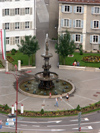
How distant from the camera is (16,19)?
267 ft

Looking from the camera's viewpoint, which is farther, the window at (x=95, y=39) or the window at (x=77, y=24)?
the window at (x=95, y=39)

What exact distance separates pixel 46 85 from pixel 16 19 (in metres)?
26.8

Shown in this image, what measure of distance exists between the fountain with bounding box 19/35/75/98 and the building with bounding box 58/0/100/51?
2221cm

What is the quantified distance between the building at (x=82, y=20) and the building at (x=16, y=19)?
25.0 ft

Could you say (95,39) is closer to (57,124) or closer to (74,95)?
(74,95)

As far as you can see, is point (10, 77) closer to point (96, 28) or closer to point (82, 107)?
point (82, 107)

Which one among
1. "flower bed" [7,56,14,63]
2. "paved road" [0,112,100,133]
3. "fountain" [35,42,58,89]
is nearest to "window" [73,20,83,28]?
"flower bed" [7,56,14,63]

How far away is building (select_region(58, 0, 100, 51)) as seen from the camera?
80.3 meters

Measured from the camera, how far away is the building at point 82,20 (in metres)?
80.3

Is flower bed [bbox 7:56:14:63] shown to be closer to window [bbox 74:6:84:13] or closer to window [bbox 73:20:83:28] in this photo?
window [bbox 73:20:83:28]

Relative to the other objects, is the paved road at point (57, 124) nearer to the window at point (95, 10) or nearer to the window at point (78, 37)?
the window at point (78, 37)

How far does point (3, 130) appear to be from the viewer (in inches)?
1802

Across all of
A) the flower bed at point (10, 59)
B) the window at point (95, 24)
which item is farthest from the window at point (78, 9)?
the flower bed at point (10, 59)

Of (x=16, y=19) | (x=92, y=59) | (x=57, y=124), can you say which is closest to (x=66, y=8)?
(x=16, y=19)
